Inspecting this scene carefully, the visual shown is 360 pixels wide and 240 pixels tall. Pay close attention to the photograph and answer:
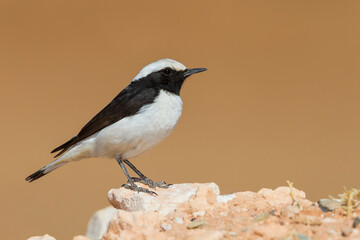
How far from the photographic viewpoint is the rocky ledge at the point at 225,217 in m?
3.17

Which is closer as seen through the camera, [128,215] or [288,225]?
[288,225]

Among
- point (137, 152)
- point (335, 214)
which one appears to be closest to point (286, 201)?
point (335, 214)

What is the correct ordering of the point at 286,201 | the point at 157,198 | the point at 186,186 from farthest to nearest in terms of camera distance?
the point at 186,186
the point at 157,198
the point at 286,201

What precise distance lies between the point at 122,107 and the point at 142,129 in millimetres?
379

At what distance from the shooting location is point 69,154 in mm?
5527

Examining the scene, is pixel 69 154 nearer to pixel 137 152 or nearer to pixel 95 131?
pixel 95 131

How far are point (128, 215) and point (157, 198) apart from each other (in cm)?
95

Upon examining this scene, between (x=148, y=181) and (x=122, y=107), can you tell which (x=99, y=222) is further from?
(x=122, y=107)

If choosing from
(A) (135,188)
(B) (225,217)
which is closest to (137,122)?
(A) (135,188)

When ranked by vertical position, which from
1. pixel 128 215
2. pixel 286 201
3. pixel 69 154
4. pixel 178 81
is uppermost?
pixel 178 81

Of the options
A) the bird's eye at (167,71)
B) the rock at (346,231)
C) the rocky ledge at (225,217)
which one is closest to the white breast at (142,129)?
the bird's eye at (167,71)

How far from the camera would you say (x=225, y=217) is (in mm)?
3777

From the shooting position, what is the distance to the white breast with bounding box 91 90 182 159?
16.7ft

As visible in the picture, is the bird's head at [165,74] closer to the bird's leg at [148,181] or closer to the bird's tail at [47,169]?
the bird's leg at [148,181]
